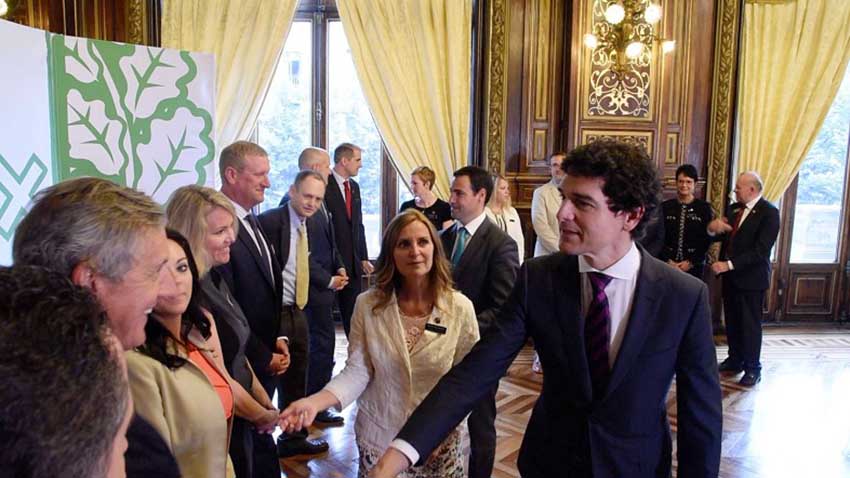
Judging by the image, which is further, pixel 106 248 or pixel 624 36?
pixel 624 36

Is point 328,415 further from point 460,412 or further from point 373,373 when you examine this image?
point 460,412

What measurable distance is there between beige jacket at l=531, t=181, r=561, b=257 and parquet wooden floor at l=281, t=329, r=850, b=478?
964 mm

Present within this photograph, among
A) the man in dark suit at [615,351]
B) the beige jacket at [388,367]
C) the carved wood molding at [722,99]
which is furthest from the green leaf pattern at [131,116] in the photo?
the carved wood molding at [722,99]

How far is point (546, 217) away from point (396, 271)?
3110mm

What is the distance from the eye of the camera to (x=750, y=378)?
4.63 m

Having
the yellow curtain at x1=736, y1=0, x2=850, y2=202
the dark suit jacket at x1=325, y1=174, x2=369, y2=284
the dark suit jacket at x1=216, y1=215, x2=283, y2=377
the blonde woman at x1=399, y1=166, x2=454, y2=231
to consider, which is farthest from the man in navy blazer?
the yellow curtain at x1=736, y1=0, x2=850, y2=202

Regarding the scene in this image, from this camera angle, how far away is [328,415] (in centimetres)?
377

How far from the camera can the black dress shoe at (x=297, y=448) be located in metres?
3.31

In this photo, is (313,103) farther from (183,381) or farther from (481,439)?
(183,381)

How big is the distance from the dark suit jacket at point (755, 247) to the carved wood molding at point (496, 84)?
6.58ft

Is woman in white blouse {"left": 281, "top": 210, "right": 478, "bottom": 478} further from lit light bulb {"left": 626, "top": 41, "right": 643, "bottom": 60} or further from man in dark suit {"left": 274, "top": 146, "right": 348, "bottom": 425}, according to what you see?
lit light bulb {"left": 626, "top": 41, "right": 643, "bottom": 60}

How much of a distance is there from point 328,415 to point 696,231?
321 cm

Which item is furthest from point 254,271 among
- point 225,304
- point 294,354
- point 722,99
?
point 722,99

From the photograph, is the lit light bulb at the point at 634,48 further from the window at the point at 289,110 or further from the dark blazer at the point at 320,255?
the dark blazer at the point at 320,255
